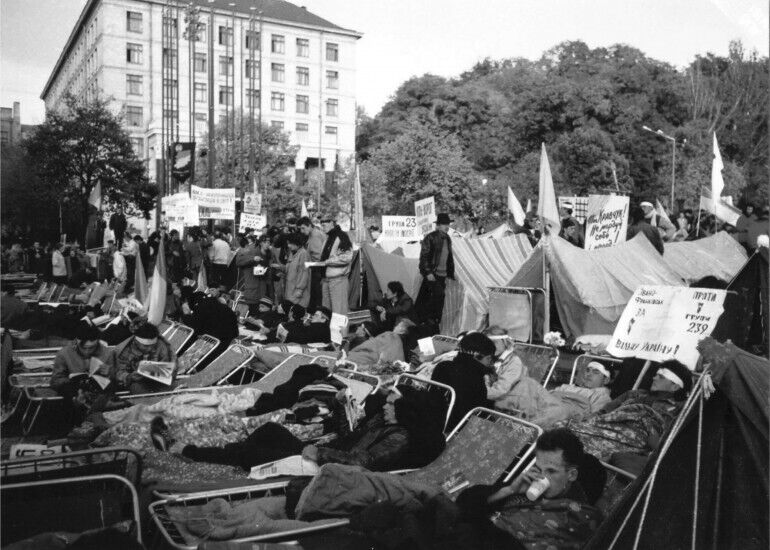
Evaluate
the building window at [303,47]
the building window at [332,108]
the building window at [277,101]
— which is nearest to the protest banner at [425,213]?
the building window at [303,47]

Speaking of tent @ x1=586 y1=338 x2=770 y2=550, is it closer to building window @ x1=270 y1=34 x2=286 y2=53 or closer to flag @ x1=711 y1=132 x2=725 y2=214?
flag @ x1=711 y1=132 x2=725 y2=214

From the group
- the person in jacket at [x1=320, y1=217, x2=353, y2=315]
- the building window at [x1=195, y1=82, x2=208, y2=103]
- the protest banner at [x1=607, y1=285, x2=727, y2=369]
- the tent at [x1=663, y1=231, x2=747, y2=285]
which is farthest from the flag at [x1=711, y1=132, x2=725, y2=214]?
the building window at [x1=195, y1=82, x2=208, y2=103]

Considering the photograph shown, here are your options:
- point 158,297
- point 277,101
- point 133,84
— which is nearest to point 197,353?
point 158,297

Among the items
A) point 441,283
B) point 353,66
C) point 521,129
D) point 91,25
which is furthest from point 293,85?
point 441,283

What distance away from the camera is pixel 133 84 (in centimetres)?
7050

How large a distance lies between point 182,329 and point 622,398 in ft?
22.5

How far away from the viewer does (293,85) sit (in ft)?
254

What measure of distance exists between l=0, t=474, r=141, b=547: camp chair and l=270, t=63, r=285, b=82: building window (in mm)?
69497

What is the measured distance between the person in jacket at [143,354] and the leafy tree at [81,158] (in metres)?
25.1

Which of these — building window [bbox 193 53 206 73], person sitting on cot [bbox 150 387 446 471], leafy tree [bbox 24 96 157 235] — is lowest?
person sitting on cot [bbox 150 387 446 471]

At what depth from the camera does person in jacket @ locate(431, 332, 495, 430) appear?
21.6ft

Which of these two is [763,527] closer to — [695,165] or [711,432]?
[711,432]

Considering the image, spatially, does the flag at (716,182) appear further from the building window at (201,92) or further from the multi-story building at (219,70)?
the building window at (201,92)

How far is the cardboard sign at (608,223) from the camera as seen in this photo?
12.4m
